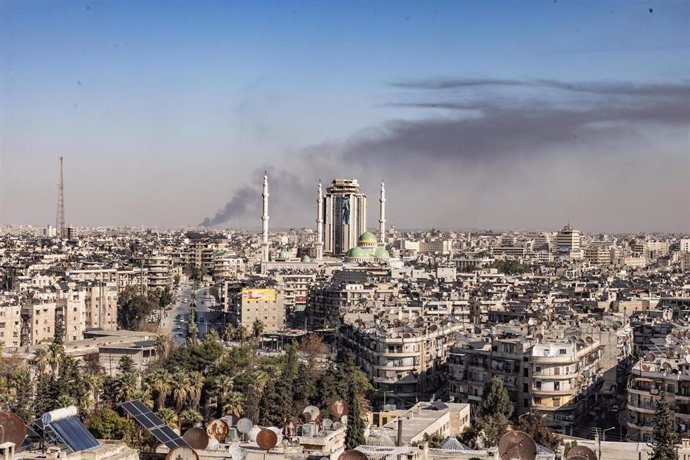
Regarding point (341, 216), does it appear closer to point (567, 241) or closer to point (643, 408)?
point (567, 241)

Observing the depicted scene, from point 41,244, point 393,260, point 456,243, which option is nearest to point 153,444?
point 393,260

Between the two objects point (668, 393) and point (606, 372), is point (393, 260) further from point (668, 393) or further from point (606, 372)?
point (668, 393)

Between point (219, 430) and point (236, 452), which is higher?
point (236, 452)

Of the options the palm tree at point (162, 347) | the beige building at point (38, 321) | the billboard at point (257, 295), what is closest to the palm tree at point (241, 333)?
the billboard at point (257, 295)

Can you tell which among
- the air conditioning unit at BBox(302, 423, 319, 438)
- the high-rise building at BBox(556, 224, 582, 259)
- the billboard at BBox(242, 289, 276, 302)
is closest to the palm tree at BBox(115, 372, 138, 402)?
the air conditioning unit at BBox(302, 423, 319, 438)

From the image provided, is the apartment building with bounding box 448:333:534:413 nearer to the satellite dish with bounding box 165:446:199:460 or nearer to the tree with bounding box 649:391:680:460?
the tree with bounding box 649:391:680:460

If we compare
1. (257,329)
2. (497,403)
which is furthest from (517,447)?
(257,329)
